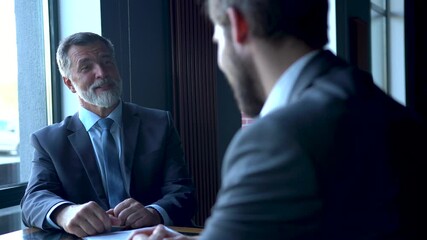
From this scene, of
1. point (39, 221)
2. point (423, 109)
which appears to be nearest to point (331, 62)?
point (39, 221)

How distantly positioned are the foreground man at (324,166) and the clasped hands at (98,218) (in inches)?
36.9

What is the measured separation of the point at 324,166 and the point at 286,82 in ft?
0.71

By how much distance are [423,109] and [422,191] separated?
672 cm

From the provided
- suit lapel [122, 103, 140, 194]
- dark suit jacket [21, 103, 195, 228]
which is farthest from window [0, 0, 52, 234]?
suit lapel [122, 103, 140, 194]

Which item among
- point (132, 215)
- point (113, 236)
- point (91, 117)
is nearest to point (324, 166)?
point (113, 236)

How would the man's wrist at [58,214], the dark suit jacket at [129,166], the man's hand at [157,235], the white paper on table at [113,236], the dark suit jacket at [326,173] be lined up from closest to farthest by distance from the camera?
the dark suit jacket at [326,173]
the man's hand at [157,235]
the white paper on table at [113,236]
the man's wrist at [58,214]
the dark suit jacket at [129,166]

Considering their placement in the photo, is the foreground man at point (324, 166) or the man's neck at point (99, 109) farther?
the man's neck at point (99, 109)

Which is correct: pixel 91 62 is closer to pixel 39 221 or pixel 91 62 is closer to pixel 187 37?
pixel 39 221

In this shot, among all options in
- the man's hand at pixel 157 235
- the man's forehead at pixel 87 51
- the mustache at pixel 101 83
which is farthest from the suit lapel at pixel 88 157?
the man's hand at pixel 157 235

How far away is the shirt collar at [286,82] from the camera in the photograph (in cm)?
92

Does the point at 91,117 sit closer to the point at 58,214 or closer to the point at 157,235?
the point at 58,214

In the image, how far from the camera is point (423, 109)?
7152mm

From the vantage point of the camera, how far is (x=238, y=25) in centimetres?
95

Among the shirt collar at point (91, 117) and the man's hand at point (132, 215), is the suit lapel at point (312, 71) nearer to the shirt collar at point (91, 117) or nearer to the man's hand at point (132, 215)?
the man's hand at point (132, 215)
